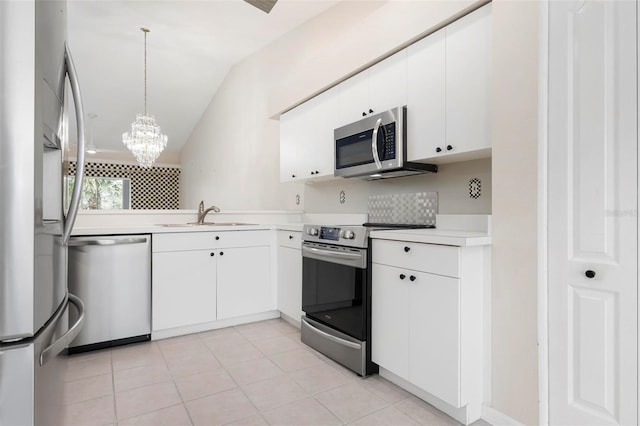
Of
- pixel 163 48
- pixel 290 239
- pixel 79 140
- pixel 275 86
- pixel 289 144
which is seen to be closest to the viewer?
pixel 79 140

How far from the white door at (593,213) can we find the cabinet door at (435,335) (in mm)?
394

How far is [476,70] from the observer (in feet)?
6.35

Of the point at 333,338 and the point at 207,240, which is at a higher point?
the point at 207,240

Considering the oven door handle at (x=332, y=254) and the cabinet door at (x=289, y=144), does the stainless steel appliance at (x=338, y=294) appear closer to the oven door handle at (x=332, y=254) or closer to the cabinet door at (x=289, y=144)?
the oven door handle at (x=332, y=254)

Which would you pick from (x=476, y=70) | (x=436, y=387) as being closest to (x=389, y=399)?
(x=436, y=387)

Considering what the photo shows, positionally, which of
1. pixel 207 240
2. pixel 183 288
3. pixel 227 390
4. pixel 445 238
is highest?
pixel 445 238

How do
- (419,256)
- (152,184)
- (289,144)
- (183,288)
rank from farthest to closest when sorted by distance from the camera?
(152,184), (289,144), (183,288), (419,256)

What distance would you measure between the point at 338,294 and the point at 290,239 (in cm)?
96

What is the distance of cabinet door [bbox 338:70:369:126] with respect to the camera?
2682 millimetres

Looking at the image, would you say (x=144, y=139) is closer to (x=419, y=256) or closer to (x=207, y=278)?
(x=207, y=278)

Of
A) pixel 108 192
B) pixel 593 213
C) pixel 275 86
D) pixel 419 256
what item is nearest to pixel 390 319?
pixel 419 256

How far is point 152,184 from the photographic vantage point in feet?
31.2

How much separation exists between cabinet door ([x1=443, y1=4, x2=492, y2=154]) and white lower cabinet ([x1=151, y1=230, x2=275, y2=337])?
6.65 ft

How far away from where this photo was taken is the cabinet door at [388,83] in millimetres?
2361
